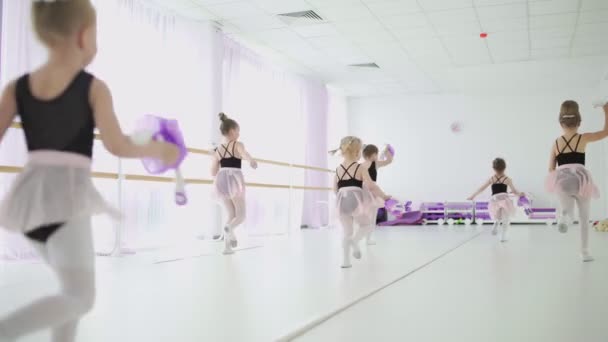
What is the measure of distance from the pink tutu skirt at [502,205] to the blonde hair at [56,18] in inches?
239

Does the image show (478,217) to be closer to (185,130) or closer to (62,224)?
(185,130)

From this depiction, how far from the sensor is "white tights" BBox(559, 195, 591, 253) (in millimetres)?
4121

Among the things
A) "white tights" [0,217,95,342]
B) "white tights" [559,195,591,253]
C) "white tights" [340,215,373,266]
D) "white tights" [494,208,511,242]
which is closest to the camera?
"white tights" [0,217,95,342]

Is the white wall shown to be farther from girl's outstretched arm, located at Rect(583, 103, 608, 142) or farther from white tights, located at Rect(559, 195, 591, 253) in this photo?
girl's outstretched arm, located at Rect(583, 103, 608, 142)

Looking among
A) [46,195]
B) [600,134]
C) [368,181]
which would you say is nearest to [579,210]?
[600,134]

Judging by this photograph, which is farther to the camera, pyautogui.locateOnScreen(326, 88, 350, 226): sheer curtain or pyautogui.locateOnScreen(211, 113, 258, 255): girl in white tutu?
pyautogui.locateOnScreen(326, 88, 350, 226): sheer curtain

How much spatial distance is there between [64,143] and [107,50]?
4921mm

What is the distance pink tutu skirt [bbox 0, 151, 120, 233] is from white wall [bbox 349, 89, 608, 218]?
11.9m

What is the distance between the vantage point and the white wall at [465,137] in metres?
11.9

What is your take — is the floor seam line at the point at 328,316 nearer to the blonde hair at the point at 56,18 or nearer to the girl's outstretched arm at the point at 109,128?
the girl's outstretched arm at the point at 109,128

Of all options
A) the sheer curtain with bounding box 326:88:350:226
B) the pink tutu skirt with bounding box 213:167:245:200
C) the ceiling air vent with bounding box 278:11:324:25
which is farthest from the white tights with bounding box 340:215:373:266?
the sheer curtain with bounding box 326:88:350:226

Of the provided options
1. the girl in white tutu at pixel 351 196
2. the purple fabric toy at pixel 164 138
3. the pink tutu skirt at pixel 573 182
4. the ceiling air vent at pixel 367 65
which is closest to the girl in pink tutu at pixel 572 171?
the pink tutu skirt at pixel 573 182

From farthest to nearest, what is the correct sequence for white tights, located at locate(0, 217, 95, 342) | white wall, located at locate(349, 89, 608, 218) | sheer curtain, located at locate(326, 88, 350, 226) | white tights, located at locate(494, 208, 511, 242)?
sheer curtain, located at locate(326, 88, 350, 226) → white wall, located at locate(349, 89, 608, 218) → white tights, located at locate(494, 208, 511, 242) → white tights, located at locate(0, 217, 95, 342)

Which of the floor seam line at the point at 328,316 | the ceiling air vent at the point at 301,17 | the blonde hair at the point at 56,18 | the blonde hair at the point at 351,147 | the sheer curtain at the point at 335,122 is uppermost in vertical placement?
the ceiling air vent at the point at 301,17
